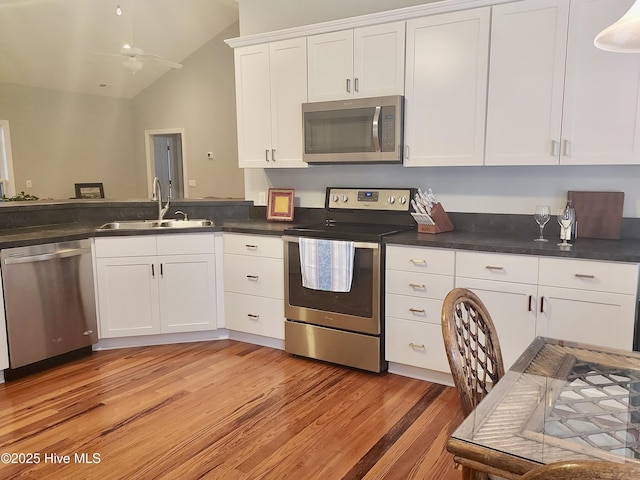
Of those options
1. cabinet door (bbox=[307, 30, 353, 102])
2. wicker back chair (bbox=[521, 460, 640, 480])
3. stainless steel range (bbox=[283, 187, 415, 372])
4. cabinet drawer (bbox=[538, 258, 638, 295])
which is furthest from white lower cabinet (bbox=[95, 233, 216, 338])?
wicker back chair (bbox=[521, 460, 640, 480])

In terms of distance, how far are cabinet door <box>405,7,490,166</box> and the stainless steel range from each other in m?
0.44

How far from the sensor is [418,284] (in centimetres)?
294

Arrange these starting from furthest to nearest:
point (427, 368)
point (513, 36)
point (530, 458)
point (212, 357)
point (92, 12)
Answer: point (92, 12) < point (212, 357) < point (427, 368) < point (513, 36) < point (530, 458)

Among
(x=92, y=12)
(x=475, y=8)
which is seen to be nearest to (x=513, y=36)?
(x=475, y=8)

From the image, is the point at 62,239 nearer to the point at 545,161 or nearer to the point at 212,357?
the point at 212,357

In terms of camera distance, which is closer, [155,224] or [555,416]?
[555,416]

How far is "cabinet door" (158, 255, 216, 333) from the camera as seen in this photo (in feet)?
12.0

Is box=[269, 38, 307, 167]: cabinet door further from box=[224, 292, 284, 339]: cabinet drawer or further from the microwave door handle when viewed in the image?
box=[224, 292, 284, 339]: cabinet drawer

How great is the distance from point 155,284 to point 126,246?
0.34m

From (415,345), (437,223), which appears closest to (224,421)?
(415,345)

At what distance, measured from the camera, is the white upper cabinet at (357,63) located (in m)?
3.14

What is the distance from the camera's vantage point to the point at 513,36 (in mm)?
2760

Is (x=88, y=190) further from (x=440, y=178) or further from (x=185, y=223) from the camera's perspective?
(x=440, y=178)

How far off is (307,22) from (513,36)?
5.54 ft
